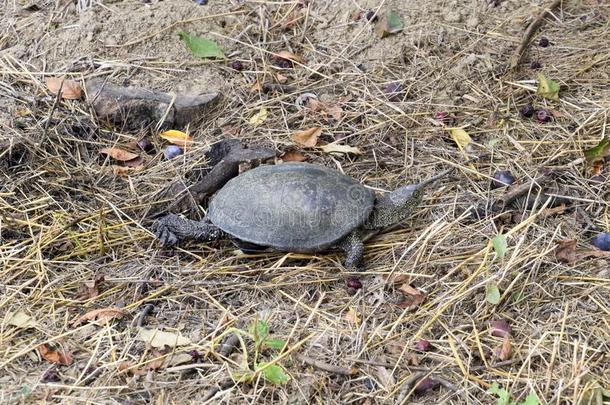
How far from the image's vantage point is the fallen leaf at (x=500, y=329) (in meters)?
2.94

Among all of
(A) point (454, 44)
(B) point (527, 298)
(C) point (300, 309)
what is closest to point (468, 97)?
(A) point (454, 44)

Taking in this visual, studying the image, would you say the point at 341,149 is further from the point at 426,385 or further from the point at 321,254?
the point at 426,385

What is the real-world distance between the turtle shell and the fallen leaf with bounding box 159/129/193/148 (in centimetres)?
82

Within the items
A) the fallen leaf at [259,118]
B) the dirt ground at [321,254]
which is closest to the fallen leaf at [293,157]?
the dirt ground at [321,254]

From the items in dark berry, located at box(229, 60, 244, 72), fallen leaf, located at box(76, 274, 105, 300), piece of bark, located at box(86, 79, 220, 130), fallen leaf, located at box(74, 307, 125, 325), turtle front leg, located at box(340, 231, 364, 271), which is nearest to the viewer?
fallen leaf, located at box(74, 307, 125, 325)

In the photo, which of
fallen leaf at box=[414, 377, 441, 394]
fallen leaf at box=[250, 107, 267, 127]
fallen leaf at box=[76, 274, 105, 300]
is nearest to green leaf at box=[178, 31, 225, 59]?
fallen leaf at box=[250, 107, 267, 127]

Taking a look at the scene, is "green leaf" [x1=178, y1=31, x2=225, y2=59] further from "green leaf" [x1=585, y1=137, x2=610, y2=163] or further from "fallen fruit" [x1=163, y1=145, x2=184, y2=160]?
"green leaf" [x1=585, y1=137, x2=610, y2=163]

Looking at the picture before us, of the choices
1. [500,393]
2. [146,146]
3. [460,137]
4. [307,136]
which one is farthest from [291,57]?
[500,393]

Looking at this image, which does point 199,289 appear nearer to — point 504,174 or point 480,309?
point 480,309

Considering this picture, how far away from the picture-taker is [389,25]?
4.83 meters

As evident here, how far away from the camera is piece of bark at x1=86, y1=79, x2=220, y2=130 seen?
14.2ft

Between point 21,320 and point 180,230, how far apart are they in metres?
0.87

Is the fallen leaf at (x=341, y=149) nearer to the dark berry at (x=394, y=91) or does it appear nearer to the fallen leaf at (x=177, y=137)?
the dark berry at (x=394, y=91)

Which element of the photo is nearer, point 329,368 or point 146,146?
point 329,368
